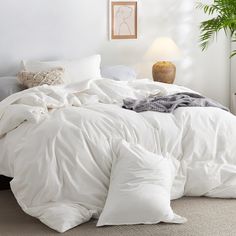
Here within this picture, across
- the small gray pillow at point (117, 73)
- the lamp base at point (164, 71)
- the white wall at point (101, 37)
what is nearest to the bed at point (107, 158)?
the small gray pillow at point (117, 73)

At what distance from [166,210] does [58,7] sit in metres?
3.03

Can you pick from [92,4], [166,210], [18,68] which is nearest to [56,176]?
[166,210]

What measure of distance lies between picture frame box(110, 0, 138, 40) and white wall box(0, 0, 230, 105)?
61mm

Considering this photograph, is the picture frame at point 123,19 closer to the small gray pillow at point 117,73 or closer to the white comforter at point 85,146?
the small gray pillow at point 117,73

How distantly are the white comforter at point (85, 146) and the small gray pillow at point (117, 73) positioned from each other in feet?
3.53

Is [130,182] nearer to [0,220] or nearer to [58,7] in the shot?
[0,220]

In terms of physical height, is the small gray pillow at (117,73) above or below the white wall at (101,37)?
below

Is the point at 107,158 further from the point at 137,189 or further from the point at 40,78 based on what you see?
the point at 40,78

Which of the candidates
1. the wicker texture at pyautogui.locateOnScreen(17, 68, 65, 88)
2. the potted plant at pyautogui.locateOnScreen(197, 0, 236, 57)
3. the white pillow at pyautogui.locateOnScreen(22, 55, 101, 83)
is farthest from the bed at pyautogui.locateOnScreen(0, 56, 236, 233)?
the potted plant at pyautogui.locateOnScreen(197, 0, 236, 57)

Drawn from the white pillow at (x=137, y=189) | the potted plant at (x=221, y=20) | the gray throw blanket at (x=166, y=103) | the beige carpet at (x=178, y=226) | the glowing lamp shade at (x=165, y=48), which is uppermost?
the potted plant at (x=221, y=20)

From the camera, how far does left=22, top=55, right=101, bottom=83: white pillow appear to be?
513cm

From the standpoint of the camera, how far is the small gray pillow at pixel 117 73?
17.4ft

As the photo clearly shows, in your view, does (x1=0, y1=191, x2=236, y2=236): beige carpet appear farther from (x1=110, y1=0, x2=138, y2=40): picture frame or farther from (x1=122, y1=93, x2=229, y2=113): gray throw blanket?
(x1=110, y1=0, x2=138, y2=40): picture frame

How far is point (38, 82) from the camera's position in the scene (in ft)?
15.8
